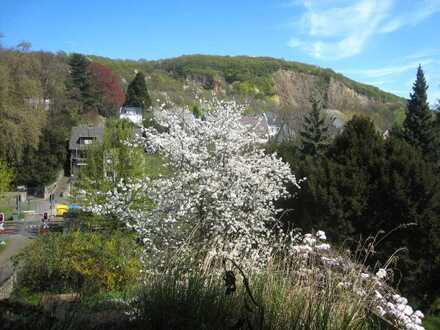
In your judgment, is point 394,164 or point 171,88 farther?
point 171,88

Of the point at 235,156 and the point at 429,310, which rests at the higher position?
the point at 235,156

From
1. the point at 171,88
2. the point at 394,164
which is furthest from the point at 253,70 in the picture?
the point at 394,164

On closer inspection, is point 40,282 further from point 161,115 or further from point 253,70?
point 253,70

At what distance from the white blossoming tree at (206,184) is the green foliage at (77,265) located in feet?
2.31

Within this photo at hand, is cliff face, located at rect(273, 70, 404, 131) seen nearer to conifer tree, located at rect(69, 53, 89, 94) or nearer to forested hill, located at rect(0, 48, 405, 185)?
forested hill, located at rect(0, 48, 405, 185)

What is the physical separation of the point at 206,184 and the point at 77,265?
2.98 metres

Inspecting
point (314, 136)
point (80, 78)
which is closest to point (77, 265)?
point (314, 136)

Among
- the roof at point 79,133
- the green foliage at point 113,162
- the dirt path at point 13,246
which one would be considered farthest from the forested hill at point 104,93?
the dirt path at point 13,246

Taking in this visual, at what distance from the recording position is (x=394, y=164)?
13.6 meters

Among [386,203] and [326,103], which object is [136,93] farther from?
[386,203]

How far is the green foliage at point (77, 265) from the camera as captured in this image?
940cm

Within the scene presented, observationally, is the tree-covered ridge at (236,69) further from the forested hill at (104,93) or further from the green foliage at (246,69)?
the forested hill at (104,93)

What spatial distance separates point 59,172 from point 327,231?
144 feet

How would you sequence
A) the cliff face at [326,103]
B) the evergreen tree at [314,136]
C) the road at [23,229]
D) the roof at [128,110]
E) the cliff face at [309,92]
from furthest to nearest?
the roof at [128,110] → the cliff face at [309,92] → the cliff face at [326,103] → the evergreen tree at [314,136] → the road at [23,229]
